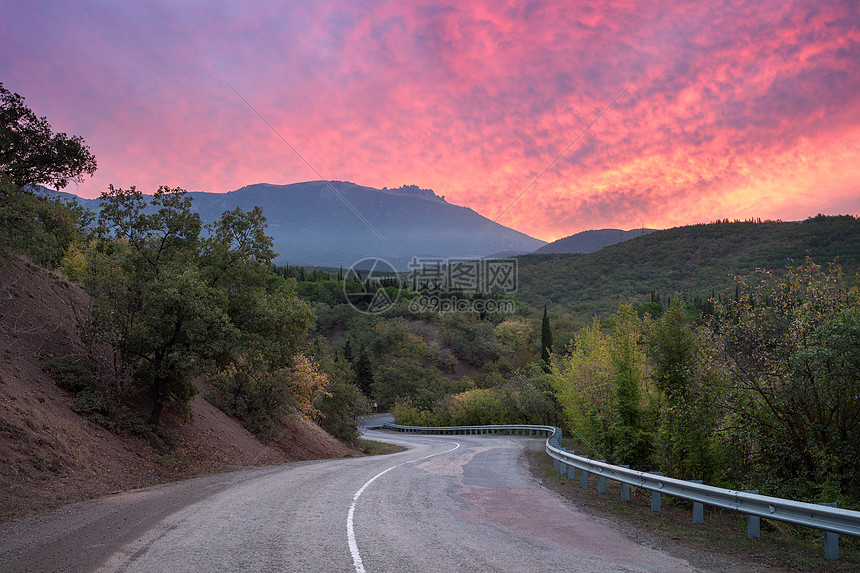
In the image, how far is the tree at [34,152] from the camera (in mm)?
20797

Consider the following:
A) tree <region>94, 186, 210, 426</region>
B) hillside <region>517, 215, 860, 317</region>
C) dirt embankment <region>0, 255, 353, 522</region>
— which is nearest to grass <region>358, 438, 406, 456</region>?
dirt embankment <region>0, 255, 353, 522</region>

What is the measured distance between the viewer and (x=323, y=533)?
8258 mm

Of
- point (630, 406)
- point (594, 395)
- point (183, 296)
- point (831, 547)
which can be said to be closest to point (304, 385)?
point (183, 296)

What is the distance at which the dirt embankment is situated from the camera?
1218 cm

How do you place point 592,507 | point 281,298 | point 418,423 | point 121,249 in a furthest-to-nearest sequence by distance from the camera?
point 418,423
point 281,298
point 121,249
point 592,507

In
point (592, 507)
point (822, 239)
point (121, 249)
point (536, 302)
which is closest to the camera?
point (592, 507)

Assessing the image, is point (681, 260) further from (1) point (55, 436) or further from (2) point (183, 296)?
(1) point (55, 436)

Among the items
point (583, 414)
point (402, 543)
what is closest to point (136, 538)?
point (402, 543)

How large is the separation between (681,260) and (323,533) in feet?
474

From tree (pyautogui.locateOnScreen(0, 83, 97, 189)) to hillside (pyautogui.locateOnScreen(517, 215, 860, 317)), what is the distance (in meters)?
94.0

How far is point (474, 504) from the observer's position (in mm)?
11188

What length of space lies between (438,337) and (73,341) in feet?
299

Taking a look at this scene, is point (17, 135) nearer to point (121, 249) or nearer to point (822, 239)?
point (121, 249)

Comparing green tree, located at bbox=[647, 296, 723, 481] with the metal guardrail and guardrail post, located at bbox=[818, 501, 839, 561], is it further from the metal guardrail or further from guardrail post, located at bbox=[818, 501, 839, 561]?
guardrail post, located at bbox=[818, 501, 839, 561]
